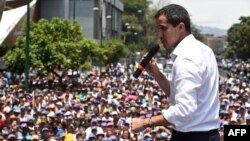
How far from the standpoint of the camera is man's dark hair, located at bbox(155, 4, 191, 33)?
11.3 ft

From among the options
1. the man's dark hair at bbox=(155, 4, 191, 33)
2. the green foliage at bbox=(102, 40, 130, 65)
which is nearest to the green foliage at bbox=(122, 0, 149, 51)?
the green foliage at bbox=(102, 40, 130, 65)

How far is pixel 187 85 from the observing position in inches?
128

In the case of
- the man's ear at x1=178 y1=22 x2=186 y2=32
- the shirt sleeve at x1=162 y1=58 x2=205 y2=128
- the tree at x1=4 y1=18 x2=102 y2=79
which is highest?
the man's ear at x1=178 y1=22 x2=186 y2=32

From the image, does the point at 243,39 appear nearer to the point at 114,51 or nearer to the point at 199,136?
the point at 114,51

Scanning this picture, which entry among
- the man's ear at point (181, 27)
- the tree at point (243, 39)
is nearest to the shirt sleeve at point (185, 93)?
the man's ear at point (181, 27)

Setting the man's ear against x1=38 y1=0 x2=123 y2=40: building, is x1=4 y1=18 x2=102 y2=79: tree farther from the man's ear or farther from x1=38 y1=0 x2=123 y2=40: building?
the man's ear

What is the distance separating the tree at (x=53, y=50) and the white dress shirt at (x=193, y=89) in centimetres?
2761

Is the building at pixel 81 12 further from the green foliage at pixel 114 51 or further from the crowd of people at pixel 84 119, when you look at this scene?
the crowd of people at pixel 84 119

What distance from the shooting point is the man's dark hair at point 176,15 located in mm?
3441

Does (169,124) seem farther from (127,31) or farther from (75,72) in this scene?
(127,31)

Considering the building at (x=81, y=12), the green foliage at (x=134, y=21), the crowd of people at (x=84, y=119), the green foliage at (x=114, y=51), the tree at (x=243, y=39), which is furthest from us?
the green foliage at (x=134, y=21)

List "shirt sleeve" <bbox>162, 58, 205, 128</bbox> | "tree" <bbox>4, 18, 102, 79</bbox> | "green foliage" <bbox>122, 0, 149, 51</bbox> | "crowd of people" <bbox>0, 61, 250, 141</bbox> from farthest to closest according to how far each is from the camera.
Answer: "green foliage" <bbox>122, 0, 149, 51</bbox> → "tree" <bbox>4, 18, 102, 79</bbox> → "crowd of people" <bbox>0, 61, 250, 141</bbox> → "shirt sleeve" <bbox>162, 58, 205, 128</bbox>

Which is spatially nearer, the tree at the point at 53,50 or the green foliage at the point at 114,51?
Answer: the tree at the point at 53,50

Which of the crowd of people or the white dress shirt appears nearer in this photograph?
the white dress shirt
